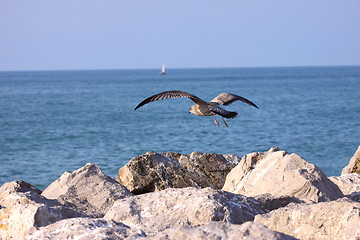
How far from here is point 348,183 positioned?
27.7 ft

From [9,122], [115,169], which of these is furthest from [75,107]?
[115,169]

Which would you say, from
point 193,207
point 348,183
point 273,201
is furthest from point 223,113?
point 193,207

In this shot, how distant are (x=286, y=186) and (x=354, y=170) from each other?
11.9 ft

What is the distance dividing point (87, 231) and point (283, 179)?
10.8 ft

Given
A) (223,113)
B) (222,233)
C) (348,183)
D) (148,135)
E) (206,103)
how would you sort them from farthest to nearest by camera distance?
(148,135) → (206,103) → (223,113) → (348,183) → (222,233)

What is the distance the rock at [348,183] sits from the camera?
26.9 feet

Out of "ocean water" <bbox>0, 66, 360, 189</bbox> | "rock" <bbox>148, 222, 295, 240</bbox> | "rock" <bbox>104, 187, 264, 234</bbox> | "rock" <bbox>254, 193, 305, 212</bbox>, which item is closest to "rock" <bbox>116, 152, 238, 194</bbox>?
"rock" <bbox>254, 193, 305, 212</bbox>

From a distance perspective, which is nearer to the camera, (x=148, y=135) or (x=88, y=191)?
(x=88, y=191)

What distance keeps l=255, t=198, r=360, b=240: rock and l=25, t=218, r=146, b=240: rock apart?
1.09 m

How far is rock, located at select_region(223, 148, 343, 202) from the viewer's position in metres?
6.96

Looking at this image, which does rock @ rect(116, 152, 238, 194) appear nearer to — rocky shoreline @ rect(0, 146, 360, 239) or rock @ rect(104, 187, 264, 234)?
rocky shoreline @ rect(0, 146, 360, 239)

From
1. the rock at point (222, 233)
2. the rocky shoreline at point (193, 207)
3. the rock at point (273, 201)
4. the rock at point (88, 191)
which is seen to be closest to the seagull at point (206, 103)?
the rocky shoreline at point (193, 207)

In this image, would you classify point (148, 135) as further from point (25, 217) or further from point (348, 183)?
point (25, 217)

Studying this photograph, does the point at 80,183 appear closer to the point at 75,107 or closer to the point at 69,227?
the point at 69,227
